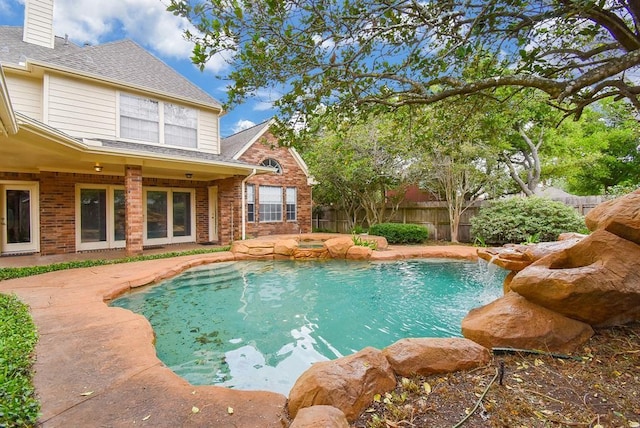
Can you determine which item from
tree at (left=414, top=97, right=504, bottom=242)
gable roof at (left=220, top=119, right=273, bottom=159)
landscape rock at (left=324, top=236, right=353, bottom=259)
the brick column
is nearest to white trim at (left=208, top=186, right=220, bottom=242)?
gable roof at (left=220, top=119, right=273, bottom=159)

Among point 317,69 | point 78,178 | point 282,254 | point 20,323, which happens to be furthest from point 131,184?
point 317,69

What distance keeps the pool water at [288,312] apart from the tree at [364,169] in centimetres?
472

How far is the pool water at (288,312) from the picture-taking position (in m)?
3.33

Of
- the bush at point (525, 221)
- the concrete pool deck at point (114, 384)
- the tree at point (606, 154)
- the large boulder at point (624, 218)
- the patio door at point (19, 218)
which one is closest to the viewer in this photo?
the concrete pool deck at point (114, 384)

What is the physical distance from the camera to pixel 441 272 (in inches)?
291

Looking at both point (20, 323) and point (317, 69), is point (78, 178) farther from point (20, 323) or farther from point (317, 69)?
point (317, 69)

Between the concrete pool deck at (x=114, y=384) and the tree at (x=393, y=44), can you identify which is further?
the tree at (x=393, y=44)

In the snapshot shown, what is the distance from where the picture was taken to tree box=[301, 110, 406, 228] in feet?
37.6

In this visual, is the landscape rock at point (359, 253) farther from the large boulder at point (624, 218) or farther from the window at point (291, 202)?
the large boulder at point (624, 218)

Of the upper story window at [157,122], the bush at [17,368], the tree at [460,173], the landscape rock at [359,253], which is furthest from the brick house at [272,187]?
the bush at [17,368]

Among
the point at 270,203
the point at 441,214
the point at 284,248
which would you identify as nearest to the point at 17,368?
the point at 284,248

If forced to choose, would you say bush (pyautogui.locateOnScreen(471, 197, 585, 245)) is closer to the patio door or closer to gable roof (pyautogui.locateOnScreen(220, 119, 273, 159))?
→ gable roof (pyautogui.locateOnScreen(220, 119, 273, 159))

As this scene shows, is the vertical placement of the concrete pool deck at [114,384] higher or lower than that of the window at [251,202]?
lower

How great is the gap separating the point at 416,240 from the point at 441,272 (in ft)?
14.5
